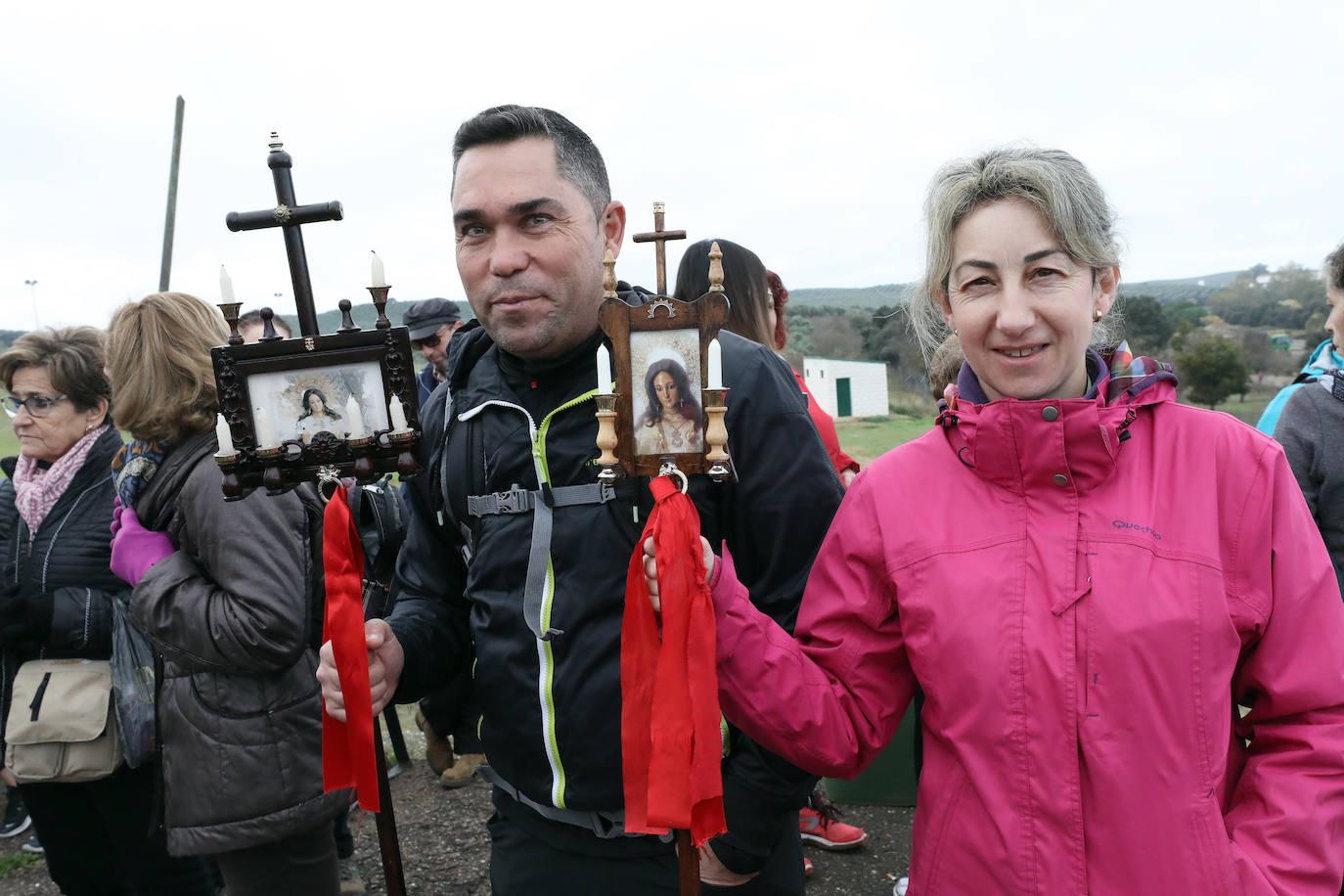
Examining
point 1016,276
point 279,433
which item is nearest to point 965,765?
point 1016,276

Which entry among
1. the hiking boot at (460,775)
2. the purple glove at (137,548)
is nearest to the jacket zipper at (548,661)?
the purple glove at (137,548)

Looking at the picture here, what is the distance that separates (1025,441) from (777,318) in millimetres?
3153

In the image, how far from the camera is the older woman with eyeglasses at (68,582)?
362 centimetres

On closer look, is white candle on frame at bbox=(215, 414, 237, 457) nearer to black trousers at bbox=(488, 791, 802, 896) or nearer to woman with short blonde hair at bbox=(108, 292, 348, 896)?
woman with short blonde hair at bbox=(108, 292, 348, 896)

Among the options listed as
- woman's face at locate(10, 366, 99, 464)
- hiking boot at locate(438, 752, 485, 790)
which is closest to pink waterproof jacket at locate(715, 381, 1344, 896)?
woman's face at locate(10, 366, 99, 464)

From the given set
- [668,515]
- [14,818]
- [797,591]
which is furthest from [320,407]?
[14,818]

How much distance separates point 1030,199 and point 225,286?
1901 millimetres

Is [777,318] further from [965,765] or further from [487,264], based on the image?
[965,765]

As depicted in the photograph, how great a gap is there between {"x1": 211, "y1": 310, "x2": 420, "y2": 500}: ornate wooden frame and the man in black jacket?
171 millimetres

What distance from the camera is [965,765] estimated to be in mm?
1809

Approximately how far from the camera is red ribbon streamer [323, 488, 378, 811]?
228 cm

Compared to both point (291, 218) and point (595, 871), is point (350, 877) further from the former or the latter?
point (291, 218)

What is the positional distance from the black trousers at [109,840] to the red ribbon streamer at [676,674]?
2.65 m

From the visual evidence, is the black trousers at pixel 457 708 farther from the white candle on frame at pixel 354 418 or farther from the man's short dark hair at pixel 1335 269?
the man's short dark hair at pixel 1335 269
